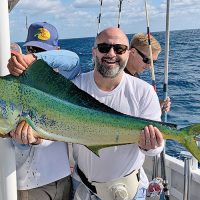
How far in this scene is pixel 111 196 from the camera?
270cm

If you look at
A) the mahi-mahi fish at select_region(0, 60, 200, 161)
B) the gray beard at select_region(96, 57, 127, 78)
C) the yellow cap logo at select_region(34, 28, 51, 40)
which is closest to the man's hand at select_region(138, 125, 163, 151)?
the mahi-mahi fish at select_region(0, 60, 200, 161)

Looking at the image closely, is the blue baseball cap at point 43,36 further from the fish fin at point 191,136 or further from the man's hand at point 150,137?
the fish fin at point 191,136

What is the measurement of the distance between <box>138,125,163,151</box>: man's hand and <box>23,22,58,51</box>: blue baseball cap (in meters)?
0.89

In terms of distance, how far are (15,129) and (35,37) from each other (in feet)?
3.17

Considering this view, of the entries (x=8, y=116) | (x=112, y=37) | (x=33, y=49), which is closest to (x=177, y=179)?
(x=112, y=37)

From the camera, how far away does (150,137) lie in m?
2.18

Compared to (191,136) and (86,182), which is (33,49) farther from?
(191,136)

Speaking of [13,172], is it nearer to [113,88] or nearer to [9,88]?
[9,88]

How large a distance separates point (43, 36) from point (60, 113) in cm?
92

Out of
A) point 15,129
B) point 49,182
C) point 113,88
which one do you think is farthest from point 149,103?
point 15,129

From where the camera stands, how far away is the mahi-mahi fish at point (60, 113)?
1.95m

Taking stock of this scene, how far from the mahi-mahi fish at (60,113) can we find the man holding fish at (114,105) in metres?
0.43

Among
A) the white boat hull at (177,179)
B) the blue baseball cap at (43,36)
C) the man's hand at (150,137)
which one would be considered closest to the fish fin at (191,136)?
the man's hand at (150,137)

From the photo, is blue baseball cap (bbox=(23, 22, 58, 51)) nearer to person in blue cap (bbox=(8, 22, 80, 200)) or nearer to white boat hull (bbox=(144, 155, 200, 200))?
person in blue cap (bbox=(8, 22, 80, 200))
